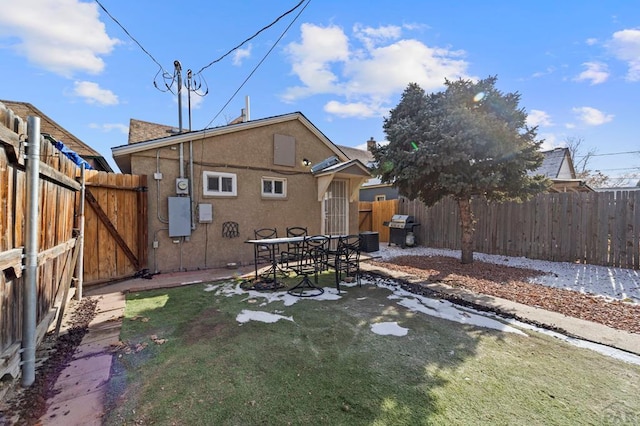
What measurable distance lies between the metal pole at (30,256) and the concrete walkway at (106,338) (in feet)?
1.02

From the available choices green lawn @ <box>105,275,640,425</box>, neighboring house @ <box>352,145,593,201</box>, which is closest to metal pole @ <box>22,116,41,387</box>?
green lawn @ <box>105,275,640,425</box>

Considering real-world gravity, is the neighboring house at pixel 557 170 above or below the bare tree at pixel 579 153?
below

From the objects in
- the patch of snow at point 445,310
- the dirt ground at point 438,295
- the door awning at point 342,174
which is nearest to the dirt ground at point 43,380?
the dirt ground at point 438,295

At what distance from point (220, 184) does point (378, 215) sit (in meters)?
8.32

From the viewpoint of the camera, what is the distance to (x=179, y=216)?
6.63m

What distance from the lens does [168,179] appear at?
6.66 m

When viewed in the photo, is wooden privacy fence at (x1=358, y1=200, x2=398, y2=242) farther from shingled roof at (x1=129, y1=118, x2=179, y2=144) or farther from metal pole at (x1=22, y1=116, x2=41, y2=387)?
metal pole at (x1=22, y1=116, x2=41, y2=387)

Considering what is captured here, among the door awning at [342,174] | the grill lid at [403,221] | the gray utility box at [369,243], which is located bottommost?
the gray utility box at [369,243]

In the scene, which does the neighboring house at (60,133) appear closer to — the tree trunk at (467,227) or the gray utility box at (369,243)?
the gray utility box at (369,243)

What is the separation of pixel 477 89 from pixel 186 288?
25.6ft

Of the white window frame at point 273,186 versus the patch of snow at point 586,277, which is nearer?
the patch of snow at point 586,277

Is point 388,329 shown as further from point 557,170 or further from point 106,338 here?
point 557,170

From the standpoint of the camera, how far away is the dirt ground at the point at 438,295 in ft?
7.15

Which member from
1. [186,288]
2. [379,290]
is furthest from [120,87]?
[379,290]
